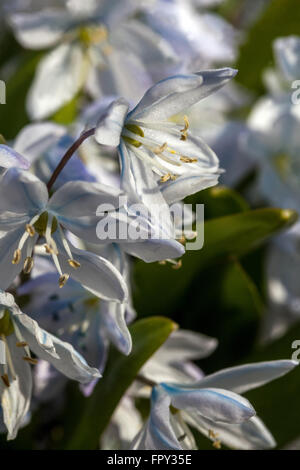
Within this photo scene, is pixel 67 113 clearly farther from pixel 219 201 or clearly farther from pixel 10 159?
pixel 10 159

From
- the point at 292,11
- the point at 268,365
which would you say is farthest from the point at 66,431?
the point at 292,11

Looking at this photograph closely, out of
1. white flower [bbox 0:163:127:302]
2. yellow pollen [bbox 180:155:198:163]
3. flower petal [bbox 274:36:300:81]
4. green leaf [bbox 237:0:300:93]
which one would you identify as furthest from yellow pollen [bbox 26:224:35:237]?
green leaf [bbox 237:0:300:93]

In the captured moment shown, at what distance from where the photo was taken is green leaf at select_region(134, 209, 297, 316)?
552 mm

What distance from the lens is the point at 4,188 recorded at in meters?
0.38

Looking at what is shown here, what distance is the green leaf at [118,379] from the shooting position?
A: 1.59 feet

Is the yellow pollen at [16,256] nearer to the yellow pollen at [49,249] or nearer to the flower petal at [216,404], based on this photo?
the yellow pollen at [49,249]

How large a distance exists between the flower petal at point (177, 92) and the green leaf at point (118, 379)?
0.50 feet

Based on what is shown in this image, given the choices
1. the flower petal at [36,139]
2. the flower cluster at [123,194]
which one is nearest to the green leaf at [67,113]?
the flower cluster at [123,194]

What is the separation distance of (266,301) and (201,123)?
206 millimetres

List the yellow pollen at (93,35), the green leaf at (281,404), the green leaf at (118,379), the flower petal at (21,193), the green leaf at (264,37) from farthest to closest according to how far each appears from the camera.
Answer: the green leaf at (264,37) → the yellow pollen at (93,35) → the green leaf at (281,404) → the green leaf at (118,379) → the flower petal at (21,193)

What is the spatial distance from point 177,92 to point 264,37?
46 centimetres

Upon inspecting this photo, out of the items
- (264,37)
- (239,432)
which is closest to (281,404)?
(239,432)

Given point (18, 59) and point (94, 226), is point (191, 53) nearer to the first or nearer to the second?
point (18, 59)
